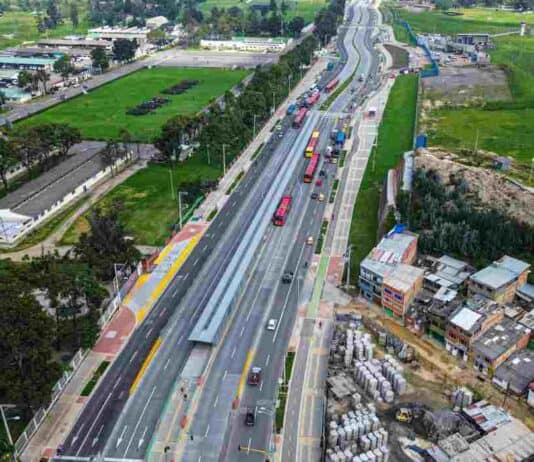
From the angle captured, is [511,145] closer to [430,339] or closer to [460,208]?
[460,208]

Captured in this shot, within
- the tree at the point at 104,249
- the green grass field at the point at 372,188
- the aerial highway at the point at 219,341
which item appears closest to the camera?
the aerial highway at the point at 219,341

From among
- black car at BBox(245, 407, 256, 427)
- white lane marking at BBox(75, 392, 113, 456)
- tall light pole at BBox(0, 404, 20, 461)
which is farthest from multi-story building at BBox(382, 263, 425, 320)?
tall light pole at BBox(0, 404, 20, 461)

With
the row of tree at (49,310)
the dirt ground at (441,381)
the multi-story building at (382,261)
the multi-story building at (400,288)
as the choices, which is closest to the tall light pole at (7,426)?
the row of tree at (49,310)

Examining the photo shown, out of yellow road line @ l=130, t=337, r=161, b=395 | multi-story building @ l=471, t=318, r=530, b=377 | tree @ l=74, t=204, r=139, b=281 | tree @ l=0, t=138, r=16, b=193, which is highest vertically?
tree @ l=0, t=138, r=16, b=193

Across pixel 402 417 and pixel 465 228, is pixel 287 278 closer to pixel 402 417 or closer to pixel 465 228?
pixel 465 228

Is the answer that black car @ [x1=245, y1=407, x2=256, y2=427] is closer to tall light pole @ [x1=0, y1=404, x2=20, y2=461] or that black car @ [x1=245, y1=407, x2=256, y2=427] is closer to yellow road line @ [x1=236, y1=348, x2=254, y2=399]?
yellow road line @ [x1=236, y1=348, x2=254, y2=399]

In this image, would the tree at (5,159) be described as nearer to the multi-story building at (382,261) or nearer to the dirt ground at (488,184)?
the multi-story building at (382,261)

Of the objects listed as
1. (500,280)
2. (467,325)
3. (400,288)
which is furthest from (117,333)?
(500,280)
